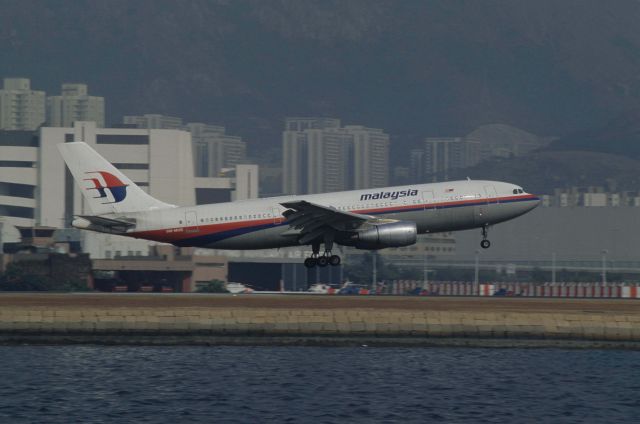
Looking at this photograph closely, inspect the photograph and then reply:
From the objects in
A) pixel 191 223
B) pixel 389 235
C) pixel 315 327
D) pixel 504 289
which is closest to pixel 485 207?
pixel 389 235

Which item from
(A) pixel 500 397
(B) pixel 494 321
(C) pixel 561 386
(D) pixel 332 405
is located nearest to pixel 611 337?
(B) pixel 494 321

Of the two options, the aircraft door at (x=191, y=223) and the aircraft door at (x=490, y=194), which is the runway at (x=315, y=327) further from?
the aircraft door at (x=490, y=194)

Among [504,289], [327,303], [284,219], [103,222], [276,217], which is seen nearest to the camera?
[327,303]

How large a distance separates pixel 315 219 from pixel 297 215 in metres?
1.08

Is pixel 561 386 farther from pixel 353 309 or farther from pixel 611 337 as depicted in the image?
pixel 353 309

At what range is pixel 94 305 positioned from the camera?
2405 inches

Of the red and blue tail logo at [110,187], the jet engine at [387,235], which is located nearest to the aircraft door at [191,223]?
the red and blue tail logo at [110,187]

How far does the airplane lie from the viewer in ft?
225

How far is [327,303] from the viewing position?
63344 mm

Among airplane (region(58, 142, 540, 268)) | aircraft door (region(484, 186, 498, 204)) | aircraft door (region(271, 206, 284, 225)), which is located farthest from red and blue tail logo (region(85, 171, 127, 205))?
aircraft door (region(484, 186, 498, 204))

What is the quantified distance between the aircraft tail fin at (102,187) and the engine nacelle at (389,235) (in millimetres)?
12050

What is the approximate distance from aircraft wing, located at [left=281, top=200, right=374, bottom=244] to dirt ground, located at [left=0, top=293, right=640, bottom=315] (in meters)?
3.95

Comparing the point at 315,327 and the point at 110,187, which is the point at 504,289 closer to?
the point at 110,187

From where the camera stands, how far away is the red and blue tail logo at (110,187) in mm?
70875
